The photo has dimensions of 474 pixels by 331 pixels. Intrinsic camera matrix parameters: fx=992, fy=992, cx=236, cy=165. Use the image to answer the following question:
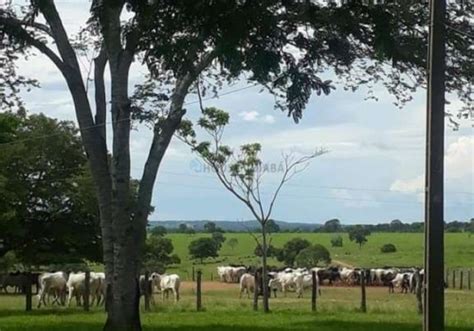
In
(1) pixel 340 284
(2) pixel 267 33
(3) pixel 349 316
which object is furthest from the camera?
(1) pixel 340 284

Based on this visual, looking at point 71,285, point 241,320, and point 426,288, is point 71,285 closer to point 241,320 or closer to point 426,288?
point 241,320

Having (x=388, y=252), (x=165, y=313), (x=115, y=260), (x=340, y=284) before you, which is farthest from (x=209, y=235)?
(x=115, y=260)

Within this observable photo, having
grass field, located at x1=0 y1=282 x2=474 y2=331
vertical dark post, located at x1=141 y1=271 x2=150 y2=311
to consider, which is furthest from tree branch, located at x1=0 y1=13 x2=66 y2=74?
vertical dark post, located at x1=141 y1=271 x2=150 y2=311

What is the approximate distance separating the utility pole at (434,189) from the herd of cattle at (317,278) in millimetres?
25637

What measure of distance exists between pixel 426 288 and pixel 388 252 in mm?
85875

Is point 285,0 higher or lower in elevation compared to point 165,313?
higher

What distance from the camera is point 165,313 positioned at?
31.2 meters

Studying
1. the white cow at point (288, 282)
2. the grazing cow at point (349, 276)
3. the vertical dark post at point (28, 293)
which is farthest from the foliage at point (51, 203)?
the grazing cow at point (349, 276)

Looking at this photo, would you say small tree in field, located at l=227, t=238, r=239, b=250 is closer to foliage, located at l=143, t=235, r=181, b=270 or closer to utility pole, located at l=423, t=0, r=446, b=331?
foliage, located at l=143, t=235, r=181, b=270

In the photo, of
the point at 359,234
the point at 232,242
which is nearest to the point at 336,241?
the point at 359,234

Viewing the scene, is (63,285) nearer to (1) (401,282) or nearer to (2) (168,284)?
(2) (168,284)

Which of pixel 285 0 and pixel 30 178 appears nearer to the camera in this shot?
pixel 285 0

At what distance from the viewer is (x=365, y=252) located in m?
102

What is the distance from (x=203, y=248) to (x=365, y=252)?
1767 centimetres
